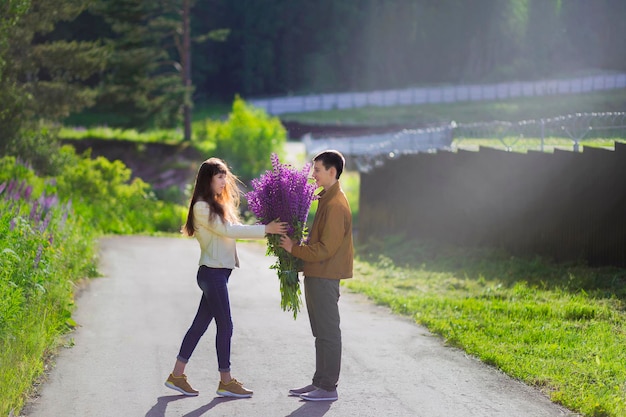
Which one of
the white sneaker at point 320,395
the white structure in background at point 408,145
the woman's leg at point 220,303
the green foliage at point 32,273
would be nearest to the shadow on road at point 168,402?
the woman's leg at point 220,303

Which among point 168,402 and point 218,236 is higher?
point 218,236

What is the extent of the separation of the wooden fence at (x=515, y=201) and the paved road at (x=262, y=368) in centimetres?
367

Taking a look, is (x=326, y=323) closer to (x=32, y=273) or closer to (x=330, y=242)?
(x=330, y=242)

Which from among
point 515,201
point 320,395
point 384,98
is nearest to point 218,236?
point 320,395

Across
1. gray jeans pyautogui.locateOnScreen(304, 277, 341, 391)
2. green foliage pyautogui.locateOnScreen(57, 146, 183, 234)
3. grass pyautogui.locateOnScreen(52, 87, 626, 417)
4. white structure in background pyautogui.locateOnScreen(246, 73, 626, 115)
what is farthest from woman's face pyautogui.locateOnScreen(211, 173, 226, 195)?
white structure in background pyautogui.locateOnScreen(246, 73, 626, 115)

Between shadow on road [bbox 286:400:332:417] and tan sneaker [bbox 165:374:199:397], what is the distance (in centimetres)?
92

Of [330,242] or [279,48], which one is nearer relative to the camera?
[330,242]

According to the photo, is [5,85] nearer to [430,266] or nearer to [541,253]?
[430,266]

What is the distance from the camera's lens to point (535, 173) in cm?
1741

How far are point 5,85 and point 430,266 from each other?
34.0ft

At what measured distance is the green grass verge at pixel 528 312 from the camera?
879cm

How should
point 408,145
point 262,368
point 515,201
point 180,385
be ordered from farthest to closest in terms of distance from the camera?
1. point 408,145
2. point 515,201
3. point 262,368
4. point 180,385

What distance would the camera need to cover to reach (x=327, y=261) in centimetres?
813

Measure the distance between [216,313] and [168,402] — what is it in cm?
79
